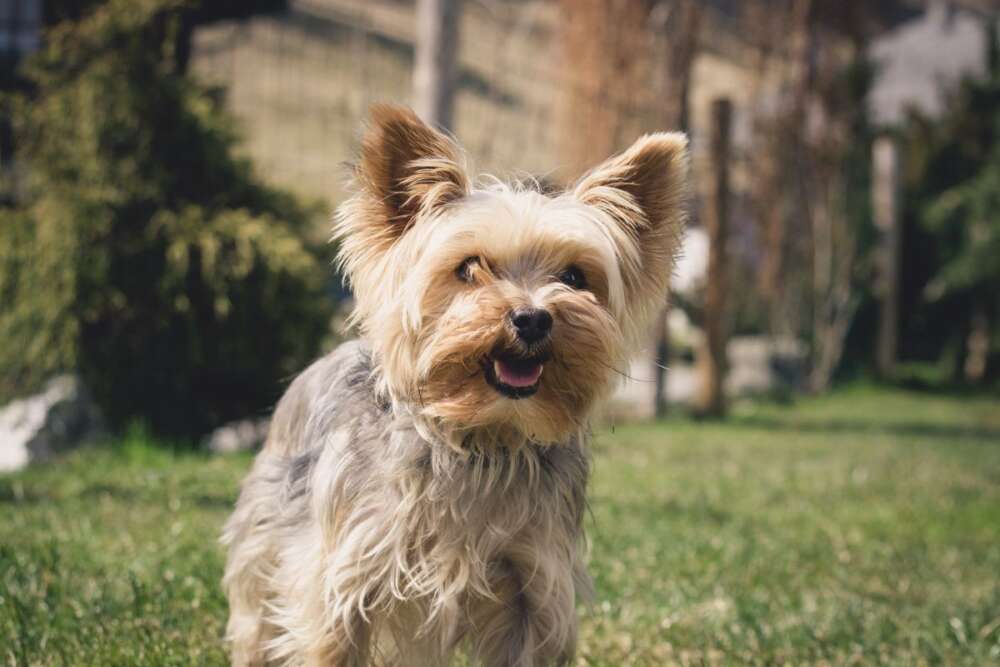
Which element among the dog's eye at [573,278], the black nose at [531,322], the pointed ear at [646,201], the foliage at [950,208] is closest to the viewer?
the black nose at [531,322]

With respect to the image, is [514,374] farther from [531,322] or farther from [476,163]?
[476,163]

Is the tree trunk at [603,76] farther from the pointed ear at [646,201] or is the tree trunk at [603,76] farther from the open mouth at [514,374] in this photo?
the open mouth at [514,374]

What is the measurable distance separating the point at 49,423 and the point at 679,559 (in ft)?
16.7

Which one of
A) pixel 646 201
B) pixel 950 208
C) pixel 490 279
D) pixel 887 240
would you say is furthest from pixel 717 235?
pixel 490 279

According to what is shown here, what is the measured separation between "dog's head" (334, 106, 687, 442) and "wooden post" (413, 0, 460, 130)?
4.80 m

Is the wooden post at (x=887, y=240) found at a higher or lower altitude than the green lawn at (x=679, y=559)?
higher

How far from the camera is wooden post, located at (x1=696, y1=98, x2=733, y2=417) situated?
536 inches

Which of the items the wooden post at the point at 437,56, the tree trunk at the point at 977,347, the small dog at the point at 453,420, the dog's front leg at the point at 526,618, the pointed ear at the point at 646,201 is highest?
the wooden post at the point at 437,56

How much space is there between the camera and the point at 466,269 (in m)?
3.48

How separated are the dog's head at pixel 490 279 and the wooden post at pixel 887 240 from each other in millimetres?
17553

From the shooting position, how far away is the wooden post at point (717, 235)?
13617 millimetres

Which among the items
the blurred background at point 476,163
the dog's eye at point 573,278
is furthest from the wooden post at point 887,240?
the dog's eye at point 573,278

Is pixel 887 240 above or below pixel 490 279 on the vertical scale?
above

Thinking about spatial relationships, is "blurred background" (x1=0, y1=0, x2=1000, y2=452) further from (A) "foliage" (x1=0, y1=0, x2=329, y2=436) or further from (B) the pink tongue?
(B) the pink tongue
